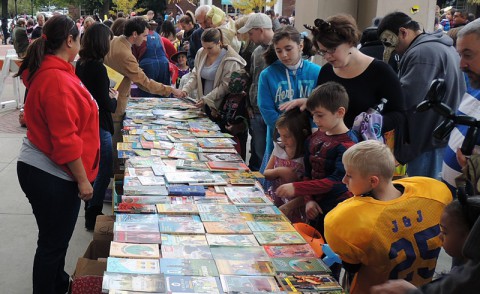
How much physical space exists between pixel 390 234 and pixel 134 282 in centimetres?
107

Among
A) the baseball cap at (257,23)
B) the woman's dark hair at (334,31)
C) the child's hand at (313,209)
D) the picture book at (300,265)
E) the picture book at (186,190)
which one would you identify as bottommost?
the child's hand at (313,209)

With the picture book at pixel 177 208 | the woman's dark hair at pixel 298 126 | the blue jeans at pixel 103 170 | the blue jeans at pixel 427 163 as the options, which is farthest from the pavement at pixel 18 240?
the picture book at pixel 177 208

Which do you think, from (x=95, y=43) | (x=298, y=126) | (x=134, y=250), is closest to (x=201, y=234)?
A: (x=134, y=250)

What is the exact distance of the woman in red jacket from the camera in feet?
Answer: 9.84

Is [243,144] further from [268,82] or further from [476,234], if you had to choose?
[476,234]

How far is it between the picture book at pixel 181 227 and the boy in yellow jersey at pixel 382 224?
2.20 ft

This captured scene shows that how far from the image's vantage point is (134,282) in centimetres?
215

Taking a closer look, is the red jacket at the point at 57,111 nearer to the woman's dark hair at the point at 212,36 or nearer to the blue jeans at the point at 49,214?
the blue jeans at the point at 49,214

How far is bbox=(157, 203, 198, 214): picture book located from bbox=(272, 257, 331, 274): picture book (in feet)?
2.25

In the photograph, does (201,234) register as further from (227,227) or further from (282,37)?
(282,37)

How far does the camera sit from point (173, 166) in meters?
3.82

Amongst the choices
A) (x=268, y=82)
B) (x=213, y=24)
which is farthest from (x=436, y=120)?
Result: (x=213, y=24)

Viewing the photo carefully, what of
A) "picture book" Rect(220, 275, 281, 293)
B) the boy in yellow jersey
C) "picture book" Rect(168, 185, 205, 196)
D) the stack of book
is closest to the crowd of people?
the boy in yellow jersey

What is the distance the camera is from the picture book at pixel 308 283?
2.18 meters
